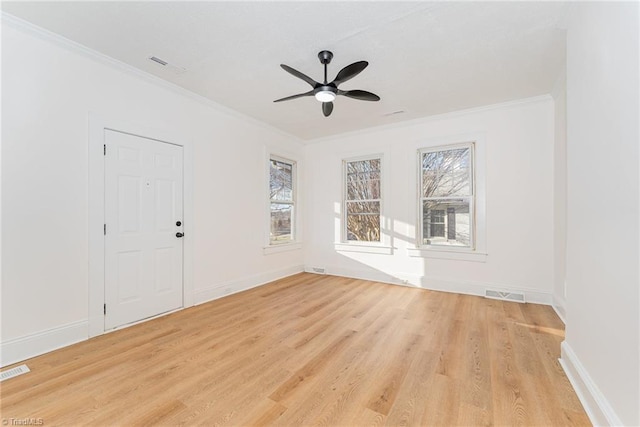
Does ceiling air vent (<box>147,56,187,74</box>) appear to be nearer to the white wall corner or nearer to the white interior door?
the white interior door

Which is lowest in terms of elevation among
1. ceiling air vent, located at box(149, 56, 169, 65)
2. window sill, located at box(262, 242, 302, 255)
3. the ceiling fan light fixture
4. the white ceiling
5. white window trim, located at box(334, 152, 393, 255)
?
window sill, located at box(262, 242, 302, 255)

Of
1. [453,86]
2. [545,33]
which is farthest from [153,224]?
[545,33]

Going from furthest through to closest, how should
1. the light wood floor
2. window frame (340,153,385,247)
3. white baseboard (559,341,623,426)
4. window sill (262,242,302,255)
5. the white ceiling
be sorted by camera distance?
window frame (340,153,385,247) < window sill (262,242,302,255) < the white ceiling < the light wood floor < white baseboard (559,341,623,426)

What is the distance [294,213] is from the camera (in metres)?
5.70

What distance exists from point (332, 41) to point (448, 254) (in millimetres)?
3484

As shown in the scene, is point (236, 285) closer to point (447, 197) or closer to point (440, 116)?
point (447, 197)

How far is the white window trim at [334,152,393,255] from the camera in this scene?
16.4 ft

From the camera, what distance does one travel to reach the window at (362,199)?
5.21m

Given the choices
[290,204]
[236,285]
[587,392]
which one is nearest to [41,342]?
[236,285]

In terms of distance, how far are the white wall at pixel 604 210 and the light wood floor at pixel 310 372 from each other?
38 cm

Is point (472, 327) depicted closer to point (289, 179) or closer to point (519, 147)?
point (519, 147)

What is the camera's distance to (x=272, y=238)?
17.0ft

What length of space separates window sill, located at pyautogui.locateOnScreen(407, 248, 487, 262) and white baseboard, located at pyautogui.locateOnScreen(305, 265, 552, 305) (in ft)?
1.17

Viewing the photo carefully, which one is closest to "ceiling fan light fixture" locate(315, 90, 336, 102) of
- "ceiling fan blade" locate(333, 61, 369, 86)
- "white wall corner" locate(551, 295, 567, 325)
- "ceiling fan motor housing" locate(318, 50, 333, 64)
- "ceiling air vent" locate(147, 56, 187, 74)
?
"ceiling fan blade" locate(333, 61, 369, 86)
